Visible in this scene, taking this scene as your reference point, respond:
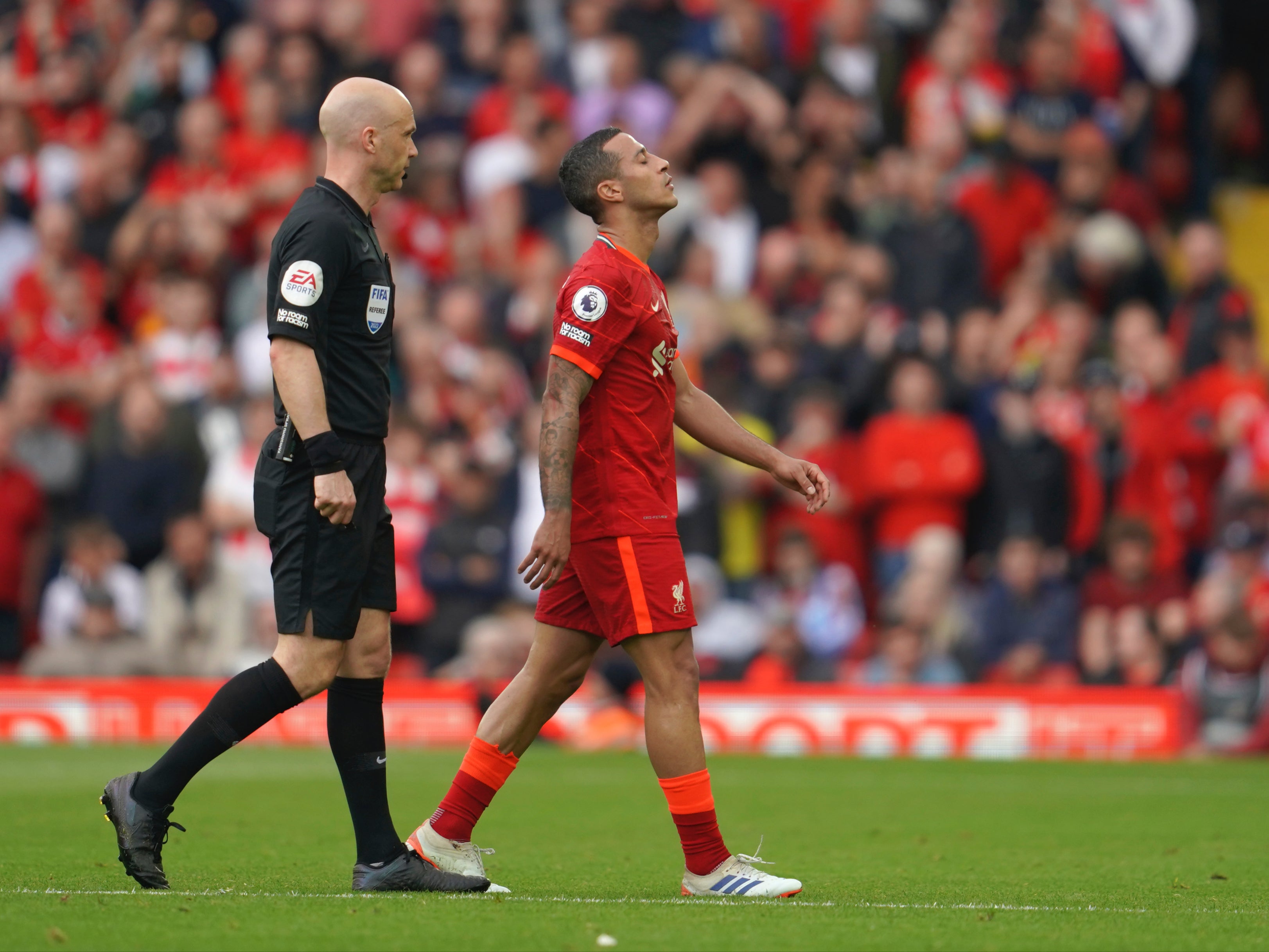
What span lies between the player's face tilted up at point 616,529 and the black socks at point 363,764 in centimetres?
30

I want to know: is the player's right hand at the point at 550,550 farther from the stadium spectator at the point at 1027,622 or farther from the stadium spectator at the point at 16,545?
the stadium spectator at the point at 16,545

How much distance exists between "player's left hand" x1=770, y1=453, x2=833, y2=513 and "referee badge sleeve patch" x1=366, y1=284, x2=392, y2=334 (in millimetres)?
1474

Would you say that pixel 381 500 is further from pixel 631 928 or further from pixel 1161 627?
pixel 1161 627

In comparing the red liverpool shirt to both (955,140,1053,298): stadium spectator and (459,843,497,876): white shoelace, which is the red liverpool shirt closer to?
(459,843,497,876): white shoelace

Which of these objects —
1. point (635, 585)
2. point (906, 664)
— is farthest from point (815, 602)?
point (635, 585)

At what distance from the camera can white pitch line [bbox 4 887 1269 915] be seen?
6.13 m

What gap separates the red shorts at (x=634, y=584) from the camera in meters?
6.39

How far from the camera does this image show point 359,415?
6359 millimetres

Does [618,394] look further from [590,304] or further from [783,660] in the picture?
[783,660]

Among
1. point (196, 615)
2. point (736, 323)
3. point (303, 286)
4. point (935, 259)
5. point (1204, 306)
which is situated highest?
point (935, 259)

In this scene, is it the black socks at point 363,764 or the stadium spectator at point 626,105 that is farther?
the stadium spectator at point 626,105

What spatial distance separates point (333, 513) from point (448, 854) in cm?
134

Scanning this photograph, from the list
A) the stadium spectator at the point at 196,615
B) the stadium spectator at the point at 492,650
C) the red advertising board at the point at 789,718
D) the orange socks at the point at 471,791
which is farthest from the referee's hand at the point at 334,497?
the stadium spectator at the point at 196,615

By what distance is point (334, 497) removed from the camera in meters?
6.08
